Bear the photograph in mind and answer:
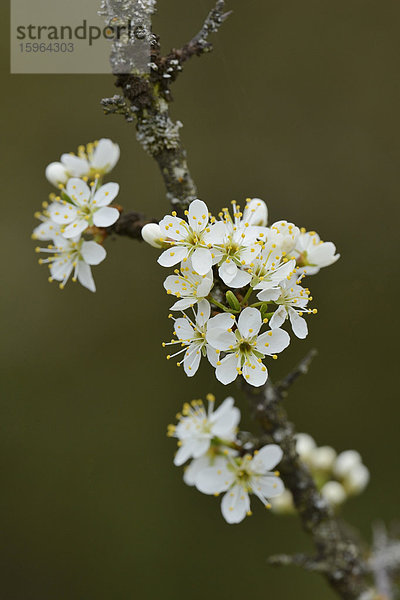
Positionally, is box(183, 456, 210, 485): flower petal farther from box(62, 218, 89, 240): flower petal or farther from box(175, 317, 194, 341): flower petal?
box(62, 218, 89, 240): flower petal

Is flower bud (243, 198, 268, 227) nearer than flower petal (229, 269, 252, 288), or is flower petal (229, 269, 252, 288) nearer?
flower petal (229, 269, 252, 288)

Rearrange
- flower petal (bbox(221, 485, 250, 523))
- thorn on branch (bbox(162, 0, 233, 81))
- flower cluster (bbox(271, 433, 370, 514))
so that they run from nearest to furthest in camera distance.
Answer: thorn on branch (bbox(162, 0, 233, 81))
flower petal (bbox(221, 485, 250, 523))
flower cluster (bbox(271, 433, 370, 514))

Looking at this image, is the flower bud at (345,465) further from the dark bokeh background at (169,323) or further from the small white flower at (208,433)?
the dark bokeh background at (169,323)

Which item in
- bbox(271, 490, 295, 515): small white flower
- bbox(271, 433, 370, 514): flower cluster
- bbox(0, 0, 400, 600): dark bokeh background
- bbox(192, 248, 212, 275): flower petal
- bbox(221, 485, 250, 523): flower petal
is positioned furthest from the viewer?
bbox(0, 0, 400, 600): dark bokeh background

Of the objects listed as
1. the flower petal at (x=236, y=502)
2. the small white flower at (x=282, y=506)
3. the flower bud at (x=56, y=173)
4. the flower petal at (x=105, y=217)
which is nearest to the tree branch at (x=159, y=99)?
the flower petal at (x=105, y=217)

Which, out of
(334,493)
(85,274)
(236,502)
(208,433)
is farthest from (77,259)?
(334,493)

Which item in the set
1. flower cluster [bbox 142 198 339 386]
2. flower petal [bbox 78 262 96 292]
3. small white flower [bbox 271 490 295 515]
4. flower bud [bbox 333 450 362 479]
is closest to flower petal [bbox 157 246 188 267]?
flower cluster [bbox 142 198 339 386]

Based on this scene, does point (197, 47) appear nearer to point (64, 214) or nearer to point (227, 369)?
point (64, 214)
